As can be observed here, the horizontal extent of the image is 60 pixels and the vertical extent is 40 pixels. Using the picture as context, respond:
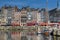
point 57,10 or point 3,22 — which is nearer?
point 3,22

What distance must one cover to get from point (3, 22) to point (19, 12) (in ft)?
26.3

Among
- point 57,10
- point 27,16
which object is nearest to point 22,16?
point 27,16

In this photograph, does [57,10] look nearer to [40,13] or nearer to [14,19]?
[40,13]

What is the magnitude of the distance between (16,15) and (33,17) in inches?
201

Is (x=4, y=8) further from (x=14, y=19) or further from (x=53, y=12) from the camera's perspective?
(x=53, y=12)

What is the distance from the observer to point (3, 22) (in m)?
63.7

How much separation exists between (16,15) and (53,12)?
11.7 metres

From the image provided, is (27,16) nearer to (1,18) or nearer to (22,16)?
(22,16)

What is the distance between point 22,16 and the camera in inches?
2685

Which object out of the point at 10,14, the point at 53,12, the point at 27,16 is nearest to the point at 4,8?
the point at 10,14

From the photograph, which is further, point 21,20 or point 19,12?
point 19,12

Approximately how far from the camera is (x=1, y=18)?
67750 millimetres

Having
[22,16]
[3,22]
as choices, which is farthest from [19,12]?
[3,22]

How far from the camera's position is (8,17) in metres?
67.2
